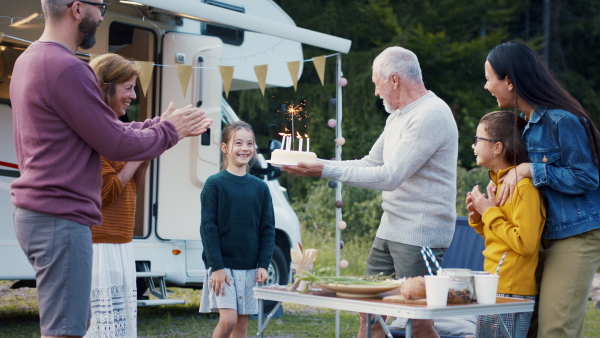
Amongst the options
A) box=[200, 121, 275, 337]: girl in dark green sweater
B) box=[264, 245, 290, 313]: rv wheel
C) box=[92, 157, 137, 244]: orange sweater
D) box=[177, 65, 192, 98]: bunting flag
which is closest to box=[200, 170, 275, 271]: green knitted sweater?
box=[200, 121, 275, 337]: girl in dark green sweater

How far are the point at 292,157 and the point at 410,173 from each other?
57 cm

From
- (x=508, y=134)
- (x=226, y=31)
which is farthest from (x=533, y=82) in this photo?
(x=226, y=31)

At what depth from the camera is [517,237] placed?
3.12 meters

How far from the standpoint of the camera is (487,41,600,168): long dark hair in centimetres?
319

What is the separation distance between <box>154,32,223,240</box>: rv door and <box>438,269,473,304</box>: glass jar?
12.4 ft

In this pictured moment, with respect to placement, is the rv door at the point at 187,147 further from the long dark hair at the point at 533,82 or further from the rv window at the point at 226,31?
the long dark hair at the point at 533,82

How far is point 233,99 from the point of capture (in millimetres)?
16406

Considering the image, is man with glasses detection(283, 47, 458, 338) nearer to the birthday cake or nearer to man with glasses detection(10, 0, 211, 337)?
the birthday cake

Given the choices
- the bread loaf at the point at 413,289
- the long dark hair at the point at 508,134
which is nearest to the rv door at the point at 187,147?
the long dark hair at the point at 508,134

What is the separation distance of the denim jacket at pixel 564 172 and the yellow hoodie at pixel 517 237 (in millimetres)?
62

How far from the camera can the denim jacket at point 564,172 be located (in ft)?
10.2

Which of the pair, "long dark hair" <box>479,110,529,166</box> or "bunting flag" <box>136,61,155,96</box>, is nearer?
"long dark hair" <box>479,110,529,166</box>

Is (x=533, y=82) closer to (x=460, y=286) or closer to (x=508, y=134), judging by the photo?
(x=508, y=134)

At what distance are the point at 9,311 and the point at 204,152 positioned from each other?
2.51 m
